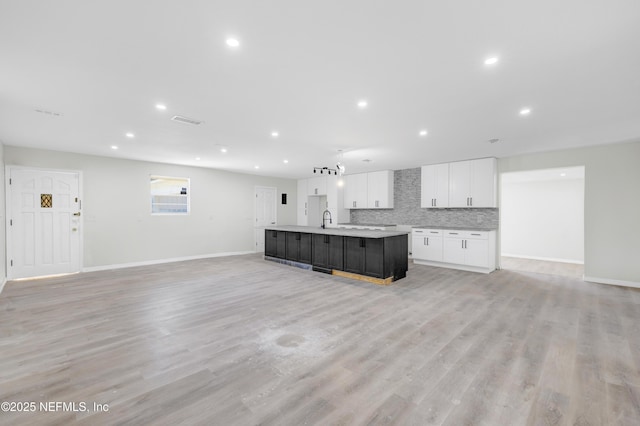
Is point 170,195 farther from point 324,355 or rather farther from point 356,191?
point 324,355

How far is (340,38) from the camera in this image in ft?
6.65

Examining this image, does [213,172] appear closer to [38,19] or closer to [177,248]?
[177,248]

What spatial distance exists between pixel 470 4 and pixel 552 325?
353 cm

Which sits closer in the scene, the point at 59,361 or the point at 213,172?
the point at 59,361

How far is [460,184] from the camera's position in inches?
261

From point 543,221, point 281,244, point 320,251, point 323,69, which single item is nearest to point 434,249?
point 320,251

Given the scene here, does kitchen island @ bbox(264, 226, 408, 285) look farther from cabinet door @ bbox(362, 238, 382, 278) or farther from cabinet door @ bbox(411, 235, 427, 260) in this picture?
cabinet door @ bbox(411, 235, 427, 260)

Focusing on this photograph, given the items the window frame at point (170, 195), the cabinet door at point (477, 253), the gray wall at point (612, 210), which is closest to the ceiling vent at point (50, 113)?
the window frame at point (170, 195)

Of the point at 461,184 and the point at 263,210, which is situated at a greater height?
the point at 461,184

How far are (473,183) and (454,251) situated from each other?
65.5 inches

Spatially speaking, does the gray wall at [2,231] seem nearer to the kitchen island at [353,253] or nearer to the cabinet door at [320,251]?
the kitchen island at [353,253]

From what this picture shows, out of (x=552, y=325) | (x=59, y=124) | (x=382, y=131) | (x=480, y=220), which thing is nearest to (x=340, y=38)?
(x=382, y=131)

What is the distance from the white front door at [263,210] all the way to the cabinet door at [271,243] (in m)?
1.54

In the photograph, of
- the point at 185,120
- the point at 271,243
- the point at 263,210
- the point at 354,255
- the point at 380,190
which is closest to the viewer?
the point at 185,120
